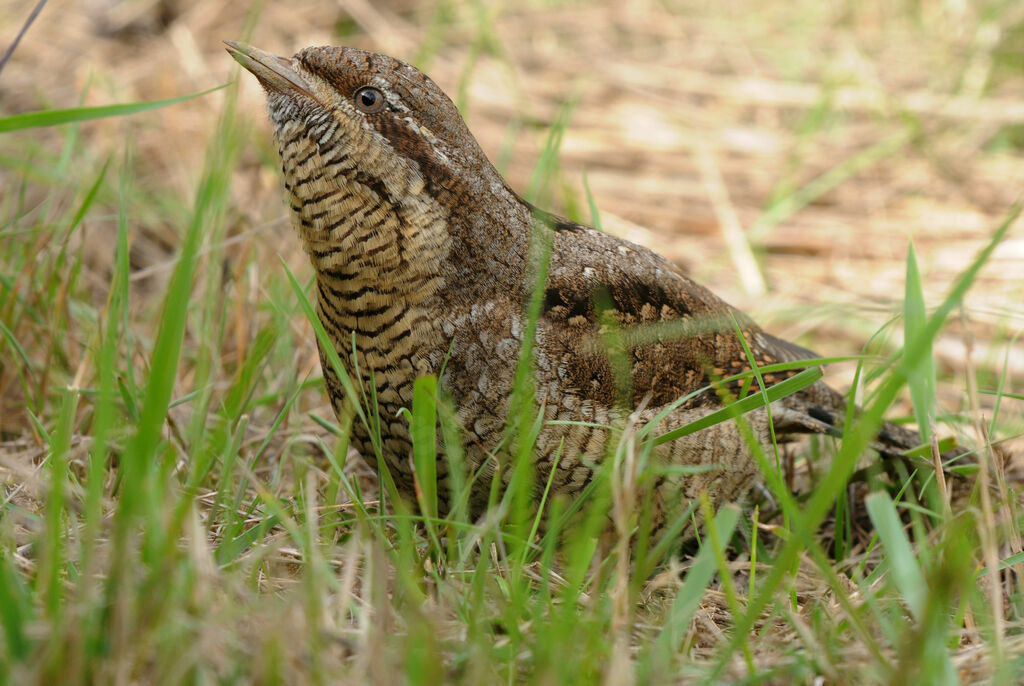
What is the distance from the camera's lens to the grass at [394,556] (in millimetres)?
1504

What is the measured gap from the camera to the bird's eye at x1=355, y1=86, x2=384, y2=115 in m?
2.41

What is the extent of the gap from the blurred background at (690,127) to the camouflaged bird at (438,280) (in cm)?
145

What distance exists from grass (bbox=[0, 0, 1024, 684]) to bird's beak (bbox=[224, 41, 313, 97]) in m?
0.50

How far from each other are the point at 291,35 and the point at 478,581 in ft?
17.8

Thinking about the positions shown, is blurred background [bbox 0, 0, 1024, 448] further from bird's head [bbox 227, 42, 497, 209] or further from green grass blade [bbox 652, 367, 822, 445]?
green grass blade [bbox 652, 367, 822, 445]

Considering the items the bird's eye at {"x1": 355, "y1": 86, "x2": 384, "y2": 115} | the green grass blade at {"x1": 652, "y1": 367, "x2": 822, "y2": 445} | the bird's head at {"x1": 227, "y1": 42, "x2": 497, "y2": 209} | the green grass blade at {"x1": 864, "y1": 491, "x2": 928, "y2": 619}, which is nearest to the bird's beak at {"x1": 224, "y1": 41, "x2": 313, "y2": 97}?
the bird's head at {"x1": 227, "y1": 42, "x2": 497, "y2": 209}

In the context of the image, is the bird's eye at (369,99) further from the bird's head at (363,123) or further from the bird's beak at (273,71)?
the bird's beak at (273,71)

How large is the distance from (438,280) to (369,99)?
0.46 meters

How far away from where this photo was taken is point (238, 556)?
2.11m

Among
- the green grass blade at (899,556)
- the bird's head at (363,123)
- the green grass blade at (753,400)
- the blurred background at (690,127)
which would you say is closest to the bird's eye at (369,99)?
the bird's head at (363,123)

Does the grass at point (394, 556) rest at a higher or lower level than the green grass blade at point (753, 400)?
lower

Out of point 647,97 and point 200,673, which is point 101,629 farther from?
point 647,97

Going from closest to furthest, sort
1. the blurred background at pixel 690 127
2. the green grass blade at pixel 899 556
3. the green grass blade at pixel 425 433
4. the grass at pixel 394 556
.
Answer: the grass at pixel 394 556 < the green grass blade at pixel 899 556 < the green grass blade at pixel 425 433 < the blurred background at pixel 690 127

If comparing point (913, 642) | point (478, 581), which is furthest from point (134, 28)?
point (913, 642)
